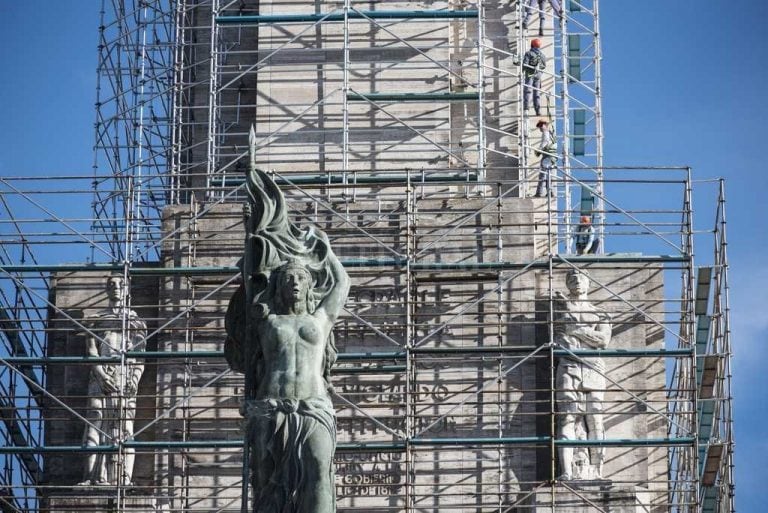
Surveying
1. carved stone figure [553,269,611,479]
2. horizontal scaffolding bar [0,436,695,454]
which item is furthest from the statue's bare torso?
carved stone figure [553,269,611,479]

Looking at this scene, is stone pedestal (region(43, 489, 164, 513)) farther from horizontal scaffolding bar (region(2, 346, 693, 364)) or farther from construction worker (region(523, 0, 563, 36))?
construction worker (region(523, 0, 563, 36))

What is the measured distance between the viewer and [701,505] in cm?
4650

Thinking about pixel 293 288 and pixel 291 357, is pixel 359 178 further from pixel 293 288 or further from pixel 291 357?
pixel 291 357

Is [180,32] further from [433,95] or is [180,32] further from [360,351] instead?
[360,351]

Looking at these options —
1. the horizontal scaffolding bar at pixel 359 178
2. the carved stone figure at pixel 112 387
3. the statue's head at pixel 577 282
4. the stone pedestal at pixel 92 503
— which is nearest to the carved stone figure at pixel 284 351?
the stone pedestal at pixel 92 503

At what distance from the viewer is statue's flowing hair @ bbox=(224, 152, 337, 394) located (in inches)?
1302

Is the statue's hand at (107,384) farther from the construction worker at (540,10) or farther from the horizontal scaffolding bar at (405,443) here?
the construction worker at (540,10)

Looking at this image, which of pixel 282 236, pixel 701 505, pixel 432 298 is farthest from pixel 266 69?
pixel 282 236

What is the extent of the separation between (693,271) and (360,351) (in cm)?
591

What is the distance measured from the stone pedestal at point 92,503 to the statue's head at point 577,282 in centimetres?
793

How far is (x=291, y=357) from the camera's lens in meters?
32.6

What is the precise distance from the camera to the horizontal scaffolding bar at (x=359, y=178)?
4922cm

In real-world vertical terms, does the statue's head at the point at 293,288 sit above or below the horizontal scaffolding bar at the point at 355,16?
below

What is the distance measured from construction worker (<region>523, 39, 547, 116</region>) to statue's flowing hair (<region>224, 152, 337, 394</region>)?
18909 mm
